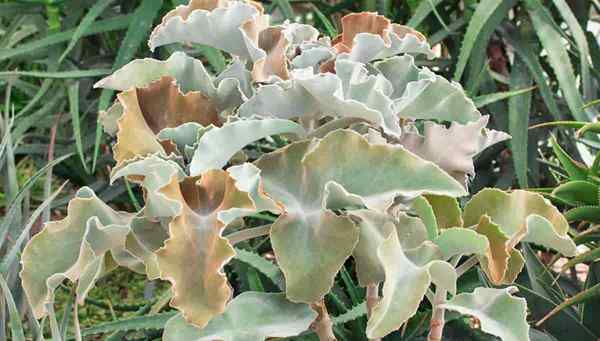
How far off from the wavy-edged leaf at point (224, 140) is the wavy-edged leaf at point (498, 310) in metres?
0.16

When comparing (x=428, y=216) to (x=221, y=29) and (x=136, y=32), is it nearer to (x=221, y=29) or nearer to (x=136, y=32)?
(x=221, y=29)

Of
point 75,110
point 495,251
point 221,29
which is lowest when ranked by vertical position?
point 75,110

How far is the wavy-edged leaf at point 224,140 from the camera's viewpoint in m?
0.48

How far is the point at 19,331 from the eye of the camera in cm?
67

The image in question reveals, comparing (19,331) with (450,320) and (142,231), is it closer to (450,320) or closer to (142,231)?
(142,231)

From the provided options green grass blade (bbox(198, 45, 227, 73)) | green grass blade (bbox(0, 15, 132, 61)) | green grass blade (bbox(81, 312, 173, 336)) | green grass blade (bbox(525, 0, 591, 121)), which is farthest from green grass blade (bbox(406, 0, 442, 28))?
green grass blade (bbox(81, 312, 173, 336))

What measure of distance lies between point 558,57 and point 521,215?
1.89 ft

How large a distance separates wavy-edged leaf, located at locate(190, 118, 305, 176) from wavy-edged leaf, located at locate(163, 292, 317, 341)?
3.9 inches

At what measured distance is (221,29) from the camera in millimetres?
540

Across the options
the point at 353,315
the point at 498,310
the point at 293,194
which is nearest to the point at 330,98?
the point at 293,194

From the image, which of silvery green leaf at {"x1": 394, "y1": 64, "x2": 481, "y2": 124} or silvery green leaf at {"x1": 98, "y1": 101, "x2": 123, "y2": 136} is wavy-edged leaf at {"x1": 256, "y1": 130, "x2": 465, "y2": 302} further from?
silvery green leaf at {"x1": 98, "y1": 101, "x2": 123, "y2": 136}

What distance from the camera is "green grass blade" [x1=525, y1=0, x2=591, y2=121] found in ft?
3.43

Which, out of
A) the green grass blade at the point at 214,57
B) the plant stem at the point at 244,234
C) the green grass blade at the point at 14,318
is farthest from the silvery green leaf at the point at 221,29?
the green grass blade at the point at 214,57

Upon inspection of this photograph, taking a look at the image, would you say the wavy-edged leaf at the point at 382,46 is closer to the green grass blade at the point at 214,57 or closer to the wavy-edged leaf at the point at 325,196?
the wavy-edged leaf at the point at 325,196
